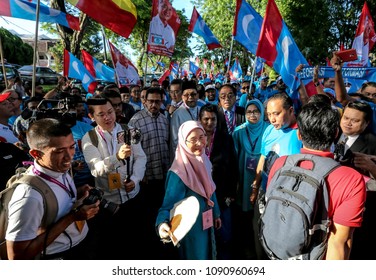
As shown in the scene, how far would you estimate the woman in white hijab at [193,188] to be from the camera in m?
2.24

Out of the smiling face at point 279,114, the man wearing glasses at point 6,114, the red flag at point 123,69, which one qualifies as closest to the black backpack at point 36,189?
the man wearing glasses at point 6,114

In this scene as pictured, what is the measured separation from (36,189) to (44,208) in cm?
11

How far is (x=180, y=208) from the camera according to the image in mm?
2016

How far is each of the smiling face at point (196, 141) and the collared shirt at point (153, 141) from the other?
1.40m

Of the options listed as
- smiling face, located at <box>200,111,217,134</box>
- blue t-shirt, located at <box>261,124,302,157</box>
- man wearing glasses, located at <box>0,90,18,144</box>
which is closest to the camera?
blue t-shirt, located at <box>261,124,302,157</box>

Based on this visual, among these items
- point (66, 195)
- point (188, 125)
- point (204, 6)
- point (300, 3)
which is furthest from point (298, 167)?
point (204, 6)

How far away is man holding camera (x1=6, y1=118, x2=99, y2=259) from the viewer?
1461mm

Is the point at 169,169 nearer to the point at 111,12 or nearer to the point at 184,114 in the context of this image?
the point at 184,114

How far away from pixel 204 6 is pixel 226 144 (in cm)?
2789

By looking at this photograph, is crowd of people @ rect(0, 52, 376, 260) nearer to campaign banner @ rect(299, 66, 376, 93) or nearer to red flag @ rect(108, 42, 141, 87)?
campaign banner @ rect(299, 66, 376, 93)

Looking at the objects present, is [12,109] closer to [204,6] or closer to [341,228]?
[341,228]

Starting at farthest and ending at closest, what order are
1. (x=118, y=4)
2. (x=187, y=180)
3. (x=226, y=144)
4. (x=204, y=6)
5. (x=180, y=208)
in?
(x=204, y=6)
(x=118, y=4)
(x=226, y=144)
(x=187, y=180)
(x=180, y=208)

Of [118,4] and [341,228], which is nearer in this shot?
[341,228]

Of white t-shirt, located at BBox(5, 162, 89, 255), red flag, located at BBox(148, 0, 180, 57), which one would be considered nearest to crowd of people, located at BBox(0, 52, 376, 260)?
white t-shirt, located at BBox(5, 162, 89, 255)
